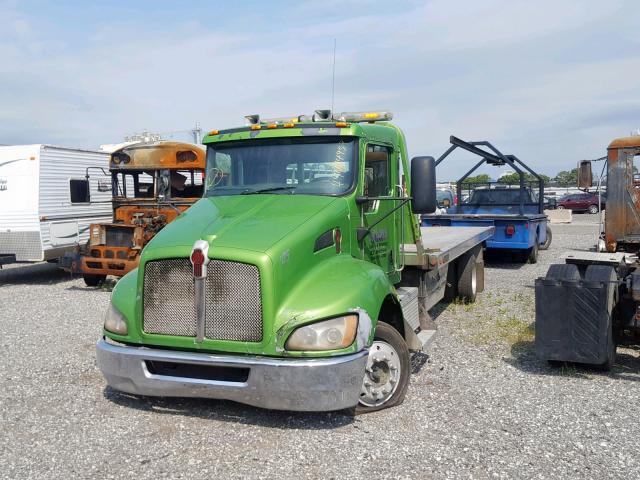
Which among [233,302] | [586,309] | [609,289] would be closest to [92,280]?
[233,302]

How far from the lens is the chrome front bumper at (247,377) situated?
417cm

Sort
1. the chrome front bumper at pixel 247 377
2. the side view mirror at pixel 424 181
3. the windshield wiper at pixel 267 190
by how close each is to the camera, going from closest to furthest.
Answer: the chrome front bumper at pixel 247 377
the side view mirror at pixel 424 181
the windshield wiper at pixel 267 190

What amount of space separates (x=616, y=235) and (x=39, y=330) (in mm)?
7739

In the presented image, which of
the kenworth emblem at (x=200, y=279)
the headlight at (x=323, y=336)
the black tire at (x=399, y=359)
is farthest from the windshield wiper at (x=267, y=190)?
the headlight at (x=323, y=336)

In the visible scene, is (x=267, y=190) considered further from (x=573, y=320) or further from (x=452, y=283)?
(x=452, y=283)

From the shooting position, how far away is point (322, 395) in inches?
166

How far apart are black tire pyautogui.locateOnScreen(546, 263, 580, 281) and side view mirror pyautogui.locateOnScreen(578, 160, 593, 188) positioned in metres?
2.00

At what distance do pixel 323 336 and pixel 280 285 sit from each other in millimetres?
484

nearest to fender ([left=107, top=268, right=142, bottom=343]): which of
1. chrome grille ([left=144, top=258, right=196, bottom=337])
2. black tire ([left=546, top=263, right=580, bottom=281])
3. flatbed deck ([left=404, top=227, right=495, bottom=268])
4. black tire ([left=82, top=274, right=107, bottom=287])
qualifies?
chrome grille ([left=144, top=258, right=196, bottom=337])

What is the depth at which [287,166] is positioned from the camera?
558 centimetres

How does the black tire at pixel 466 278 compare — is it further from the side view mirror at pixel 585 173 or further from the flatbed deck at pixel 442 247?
the side view mirror at pixel 585 173

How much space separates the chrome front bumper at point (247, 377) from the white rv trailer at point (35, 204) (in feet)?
29.7

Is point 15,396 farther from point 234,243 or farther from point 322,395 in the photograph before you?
→ point 322,395

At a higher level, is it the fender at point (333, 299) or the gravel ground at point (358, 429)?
the fender at point (333, 299)
